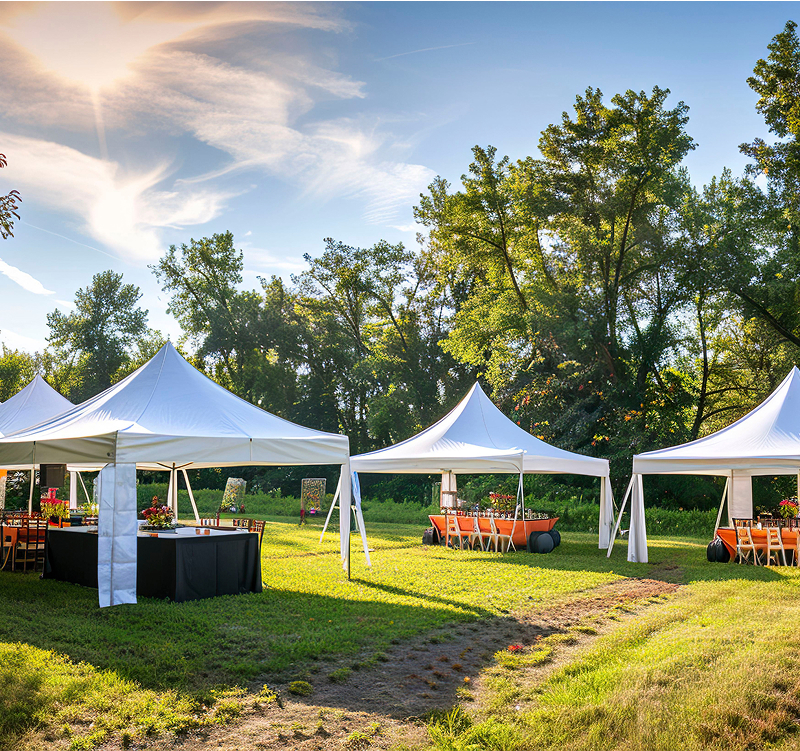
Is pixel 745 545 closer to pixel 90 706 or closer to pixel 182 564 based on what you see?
pixel 182 564

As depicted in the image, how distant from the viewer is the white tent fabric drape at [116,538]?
7.76m

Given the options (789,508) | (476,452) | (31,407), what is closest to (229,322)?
(31,407)

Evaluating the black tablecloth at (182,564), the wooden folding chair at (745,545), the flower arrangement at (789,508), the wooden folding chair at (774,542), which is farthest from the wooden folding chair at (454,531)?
the black tablecloth at (182,564)

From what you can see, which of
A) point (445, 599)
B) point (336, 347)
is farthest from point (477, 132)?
point (445, 599)

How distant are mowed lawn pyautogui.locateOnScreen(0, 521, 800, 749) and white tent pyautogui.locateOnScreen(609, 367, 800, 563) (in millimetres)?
2086

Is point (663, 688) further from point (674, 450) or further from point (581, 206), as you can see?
point (581, 206)

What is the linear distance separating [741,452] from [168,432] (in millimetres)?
9768

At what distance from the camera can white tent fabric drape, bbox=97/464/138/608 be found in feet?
25.5

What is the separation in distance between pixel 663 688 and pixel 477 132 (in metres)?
21.2

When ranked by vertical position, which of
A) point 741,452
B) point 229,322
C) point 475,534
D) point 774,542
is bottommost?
point 475,534

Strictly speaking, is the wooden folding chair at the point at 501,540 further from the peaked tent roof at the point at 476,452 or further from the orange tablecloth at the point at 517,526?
the peaked tent roof at the point at 476,452

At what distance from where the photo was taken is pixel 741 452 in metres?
12.0

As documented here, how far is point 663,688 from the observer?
4785 mm

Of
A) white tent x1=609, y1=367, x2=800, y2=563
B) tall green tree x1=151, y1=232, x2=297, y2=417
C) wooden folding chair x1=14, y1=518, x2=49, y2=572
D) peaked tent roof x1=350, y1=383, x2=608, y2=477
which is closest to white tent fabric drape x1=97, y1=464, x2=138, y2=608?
wooden folding chair x1=14, y1=518, x2=49, y2=572
